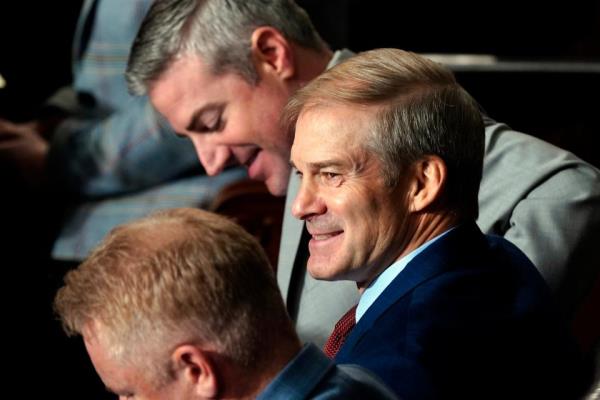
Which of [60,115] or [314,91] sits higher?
[314,91]

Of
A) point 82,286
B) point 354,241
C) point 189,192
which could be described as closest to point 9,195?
point 189,192

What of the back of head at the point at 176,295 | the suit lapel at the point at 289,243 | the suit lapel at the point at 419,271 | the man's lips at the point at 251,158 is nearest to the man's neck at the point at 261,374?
the back of head at the point at 176,295

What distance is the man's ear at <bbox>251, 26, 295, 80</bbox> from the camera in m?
2.58

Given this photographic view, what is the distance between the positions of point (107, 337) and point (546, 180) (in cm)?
110

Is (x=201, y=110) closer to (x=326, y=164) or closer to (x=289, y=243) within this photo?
(x=289, y=243)

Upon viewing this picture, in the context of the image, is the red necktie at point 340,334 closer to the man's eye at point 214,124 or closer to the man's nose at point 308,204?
the man's nose at point 308,204

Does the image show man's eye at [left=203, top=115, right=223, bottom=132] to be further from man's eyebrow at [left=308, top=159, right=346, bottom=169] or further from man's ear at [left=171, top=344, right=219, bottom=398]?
man's ear at [left=171, top=344, right=219, bottom=398]

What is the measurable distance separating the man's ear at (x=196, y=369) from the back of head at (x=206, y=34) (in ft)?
3.82

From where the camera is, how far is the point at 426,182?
6.11ft

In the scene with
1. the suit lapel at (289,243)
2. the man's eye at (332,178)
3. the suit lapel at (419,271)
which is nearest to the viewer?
the suit lapel at (419,271)

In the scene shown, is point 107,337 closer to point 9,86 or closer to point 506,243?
point 506,243

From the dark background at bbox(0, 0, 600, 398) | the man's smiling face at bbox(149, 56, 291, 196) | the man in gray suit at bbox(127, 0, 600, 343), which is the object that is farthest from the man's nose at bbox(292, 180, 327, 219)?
the dark background at bbox(0, 0, 600, 398)

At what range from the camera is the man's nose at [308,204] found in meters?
1.92

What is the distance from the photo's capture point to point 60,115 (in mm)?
3941
